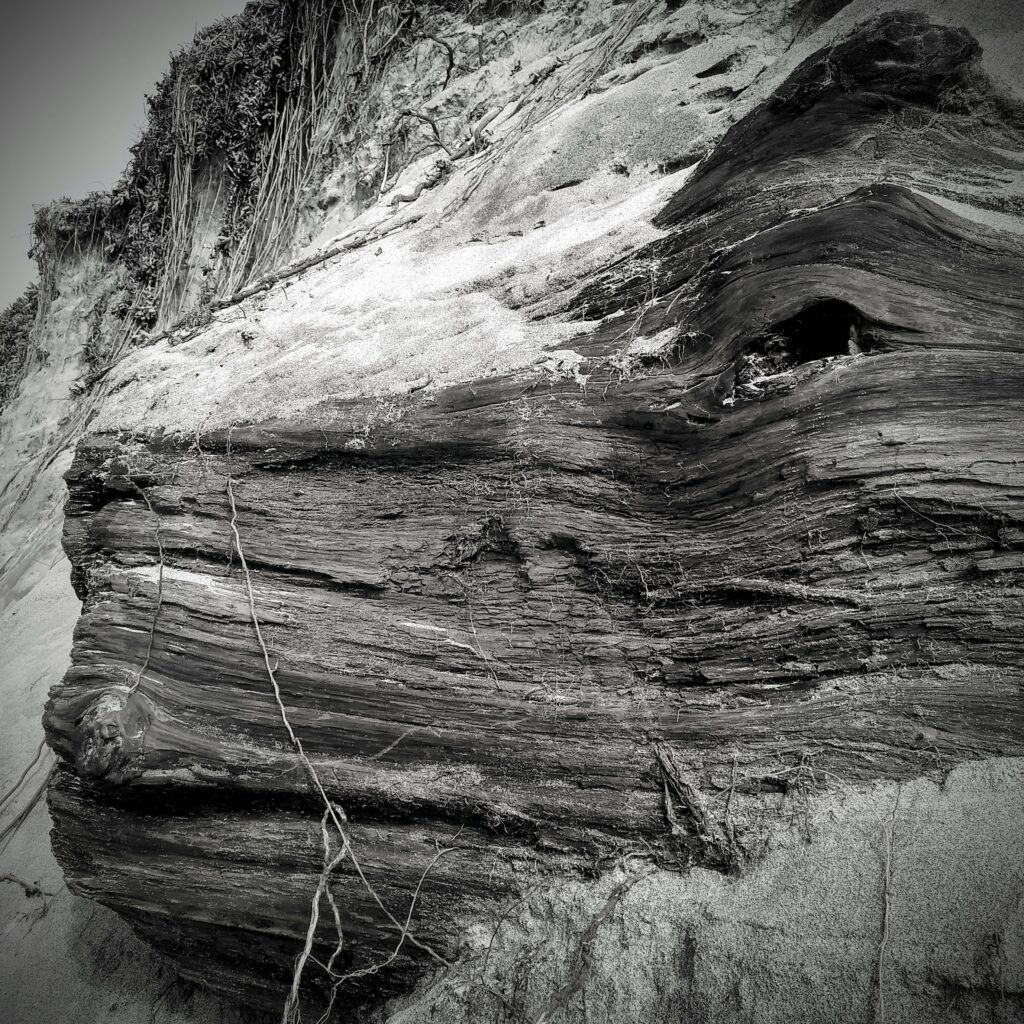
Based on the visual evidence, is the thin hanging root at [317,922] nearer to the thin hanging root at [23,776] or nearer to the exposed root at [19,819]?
the exposed root at [19,819]

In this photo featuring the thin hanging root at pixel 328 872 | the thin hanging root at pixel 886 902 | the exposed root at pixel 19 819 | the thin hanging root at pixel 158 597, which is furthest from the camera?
the exposed root at pixel 19 819

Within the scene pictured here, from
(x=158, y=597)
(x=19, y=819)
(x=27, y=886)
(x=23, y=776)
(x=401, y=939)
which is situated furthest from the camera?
(x=23, y=776)

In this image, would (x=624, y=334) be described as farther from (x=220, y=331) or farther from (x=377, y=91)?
(x=377, y=91)

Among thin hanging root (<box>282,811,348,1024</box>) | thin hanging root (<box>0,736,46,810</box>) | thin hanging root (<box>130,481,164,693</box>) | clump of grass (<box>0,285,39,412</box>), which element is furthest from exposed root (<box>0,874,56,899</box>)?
clump of grass (<box>0,285,39,412</box>)

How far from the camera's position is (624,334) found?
100 inches

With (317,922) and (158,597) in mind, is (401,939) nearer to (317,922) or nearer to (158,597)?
(317,922)

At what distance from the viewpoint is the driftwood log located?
6.22 feet

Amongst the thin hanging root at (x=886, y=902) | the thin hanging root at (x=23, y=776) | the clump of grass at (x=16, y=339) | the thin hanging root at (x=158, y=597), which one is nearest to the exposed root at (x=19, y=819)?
the thin hanging root at (x=23, y=776)

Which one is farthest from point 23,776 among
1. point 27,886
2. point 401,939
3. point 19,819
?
point 401,939

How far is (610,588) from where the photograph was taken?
223 centimetres

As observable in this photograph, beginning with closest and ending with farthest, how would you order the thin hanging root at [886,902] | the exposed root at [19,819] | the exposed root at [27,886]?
the thin hanging root at [886,902] → the exposed root at [27,886] → the exposed root at [19,819]

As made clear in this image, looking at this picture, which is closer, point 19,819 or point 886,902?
point 886,902

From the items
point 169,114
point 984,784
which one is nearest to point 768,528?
point 984,784

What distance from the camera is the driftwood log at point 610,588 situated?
1896mm
